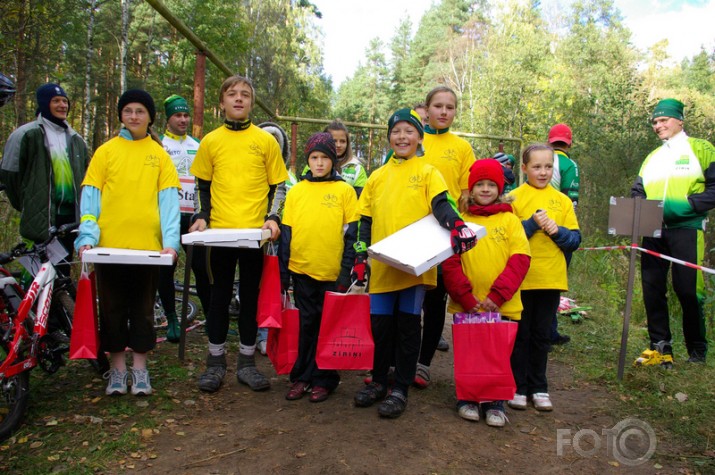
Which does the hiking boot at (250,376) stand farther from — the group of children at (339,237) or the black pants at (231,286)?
the black pants at (231,286)

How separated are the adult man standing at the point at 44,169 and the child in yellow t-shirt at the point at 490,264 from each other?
9.93 ft

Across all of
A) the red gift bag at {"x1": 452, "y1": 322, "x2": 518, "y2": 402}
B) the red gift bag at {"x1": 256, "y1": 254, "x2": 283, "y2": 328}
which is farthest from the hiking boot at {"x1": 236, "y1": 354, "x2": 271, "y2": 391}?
the red gift bag at {"x1": 452, "y1": 322, "x2": 518, "y2": 402}

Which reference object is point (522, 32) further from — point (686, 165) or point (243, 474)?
point (243, 474)

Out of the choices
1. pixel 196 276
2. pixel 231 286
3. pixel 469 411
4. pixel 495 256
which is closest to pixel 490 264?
pixel 495 256

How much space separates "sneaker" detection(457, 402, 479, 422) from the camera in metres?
3.25

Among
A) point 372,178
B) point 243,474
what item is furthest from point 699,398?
point 243,474

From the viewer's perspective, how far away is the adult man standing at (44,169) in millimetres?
3863

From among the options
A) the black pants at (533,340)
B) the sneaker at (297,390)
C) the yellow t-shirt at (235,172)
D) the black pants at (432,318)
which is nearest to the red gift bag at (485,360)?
the black pants at (533,340)

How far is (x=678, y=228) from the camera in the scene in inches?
178

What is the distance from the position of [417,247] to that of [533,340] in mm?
1300

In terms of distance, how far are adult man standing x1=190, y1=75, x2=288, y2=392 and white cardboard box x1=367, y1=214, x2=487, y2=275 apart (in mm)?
973

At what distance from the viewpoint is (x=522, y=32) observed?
108ft

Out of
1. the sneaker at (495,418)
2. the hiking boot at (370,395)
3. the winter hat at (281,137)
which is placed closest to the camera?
the sneaker at (495,418)

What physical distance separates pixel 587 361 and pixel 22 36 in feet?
26.6
